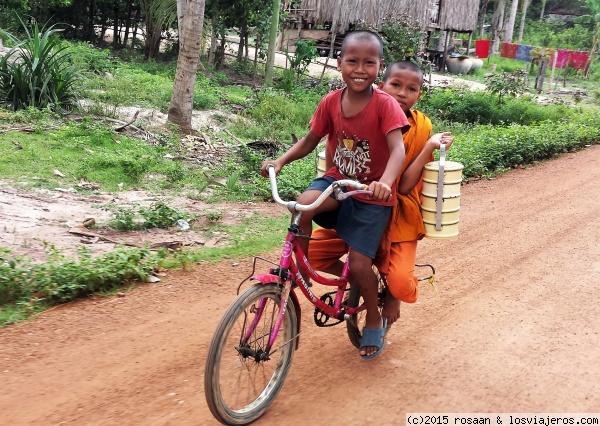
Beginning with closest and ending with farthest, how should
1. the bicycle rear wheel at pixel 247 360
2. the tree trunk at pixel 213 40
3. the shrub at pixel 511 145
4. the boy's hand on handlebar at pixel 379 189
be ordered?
the bicycle rear wheel at pixel 247 360 < the boy's hand on handlebar at pixel 379 189 < the shrub at pixel 511 145 < the tree trunk at pixel 213 40

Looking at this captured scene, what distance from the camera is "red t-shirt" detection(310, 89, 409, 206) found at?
3.43 metres

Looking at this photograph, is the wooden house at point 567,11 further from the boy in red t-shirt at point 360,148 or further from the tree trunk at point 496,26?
the boy in red t-shirt at point 360,148

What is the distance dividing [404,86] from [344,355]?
1741mm

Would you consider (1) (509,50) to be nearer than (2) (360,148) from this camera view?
No

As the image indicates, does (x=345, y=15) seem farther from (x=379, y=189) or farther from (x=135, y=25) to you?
(x=379, y=189)

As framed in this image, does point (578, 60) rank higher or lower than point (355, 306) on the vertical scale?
higher

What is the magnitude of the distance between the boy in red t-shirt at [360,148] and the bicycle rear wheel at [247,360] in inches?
15.5

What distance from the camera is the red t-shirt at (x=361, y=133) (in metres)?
3.43

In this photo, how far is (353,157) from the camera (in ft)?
11.8

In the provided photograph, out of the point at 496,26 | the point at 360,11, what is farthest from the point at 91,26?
the point at 496,26

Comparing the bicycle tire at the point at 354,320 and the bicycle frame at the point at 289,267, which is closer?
the bicycle frame at the point at 289,267

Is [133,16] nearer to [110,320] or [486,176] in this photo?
[486,176]

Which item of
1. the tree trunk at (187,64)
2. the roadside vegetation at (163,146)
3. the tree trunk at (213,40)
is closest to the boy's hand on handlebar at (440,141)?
the roadside vegetation at (163,146)

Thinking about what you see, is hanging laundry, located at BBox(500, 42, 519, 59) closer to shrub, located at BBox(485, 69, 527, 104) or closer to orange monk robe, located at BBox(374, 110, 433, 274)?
shrub, located at BBox(485, 69, 527, 104)
